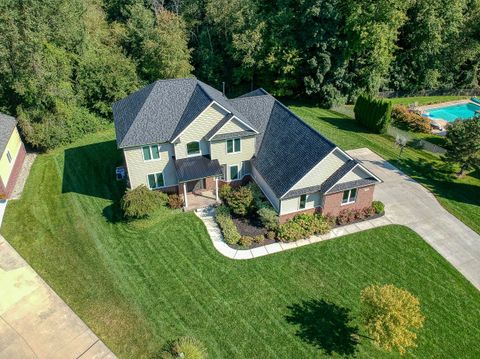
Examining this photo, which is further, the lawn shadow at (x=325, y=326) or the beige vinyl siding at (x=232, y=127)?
the beige vinyl siding at (x=232, y=127)

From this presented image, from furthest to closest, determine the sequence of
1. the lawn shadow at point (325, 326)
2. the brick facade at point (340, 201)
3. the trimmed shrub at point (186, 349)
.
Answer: the brick facade at point (340, 201), the lawn shadow at point (325, 326), the trimmed shrub at point (186, 349)

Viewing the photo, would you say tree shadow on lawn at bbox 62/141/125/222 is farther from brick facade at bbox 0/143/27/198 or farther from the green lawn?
brick facade at bbox 0/143/27/198

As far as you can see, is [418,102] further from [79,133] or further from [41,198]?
[41,198]

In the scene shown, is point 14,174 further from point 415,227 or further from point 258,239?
point 415,227

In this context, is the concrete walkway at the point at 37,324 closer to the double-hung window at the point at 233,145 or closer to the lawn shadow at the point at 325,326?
the lawn shadow at the point at 325,326

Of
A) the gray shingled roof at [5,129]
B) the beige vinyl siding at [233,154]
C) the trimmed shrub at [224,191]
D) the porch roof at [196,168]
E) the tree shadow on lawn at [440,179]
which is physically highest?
the gray shingled roof at [5,129]

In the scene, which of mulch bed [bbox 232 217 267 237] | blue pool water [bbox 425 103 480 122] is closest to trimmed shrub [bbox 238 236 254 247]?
mulch bed [bbox 232 217 267 237]

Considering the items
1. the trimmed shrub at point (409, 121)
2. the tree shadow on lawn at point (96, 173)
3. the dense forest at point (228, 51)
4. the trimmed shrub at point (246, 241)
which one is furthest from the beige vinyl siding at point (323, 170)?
the dense forest at point (228, 51)
